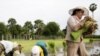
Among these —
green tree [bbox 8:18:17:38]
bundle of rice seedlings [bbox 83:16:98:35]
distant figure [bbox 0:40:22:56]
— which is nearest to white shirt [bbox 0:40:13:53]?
distant figure [bbox 0:40:22:56]

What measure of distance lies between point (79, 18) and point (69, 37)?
1.38 feet

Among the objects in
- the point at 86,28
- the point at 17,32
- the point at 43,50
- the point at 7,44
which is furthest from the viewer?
the point at 17,32

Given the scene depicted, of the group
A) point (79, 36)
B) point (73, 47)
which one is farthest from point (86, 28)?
point (73, 47)

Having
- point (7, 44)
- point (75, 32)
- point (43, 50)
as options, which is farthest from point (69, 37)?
point (7, 44)

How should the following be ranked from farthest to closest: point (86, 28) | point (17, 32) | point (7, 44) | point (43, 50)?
point (17, 32) < point (7, 44) < point (43, 50) < point (86, 28)

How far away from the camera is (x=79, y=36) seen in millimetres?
8070

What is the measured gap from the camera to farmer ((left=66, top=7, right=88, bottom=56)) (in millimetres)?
8016

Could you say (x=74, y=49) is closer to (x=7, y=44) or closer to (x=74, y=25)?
(x=74, y=25)

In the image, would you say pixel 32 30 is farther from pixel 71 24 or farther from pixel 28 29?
pixel 71 24

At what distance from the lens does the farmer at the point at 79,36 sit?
26.3 ft

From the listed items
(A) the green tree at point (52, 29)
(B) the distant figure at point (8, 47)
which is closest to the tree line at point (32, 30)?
(A) the green tree at point (52, 29)

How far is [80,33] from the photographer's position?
8.02 meters

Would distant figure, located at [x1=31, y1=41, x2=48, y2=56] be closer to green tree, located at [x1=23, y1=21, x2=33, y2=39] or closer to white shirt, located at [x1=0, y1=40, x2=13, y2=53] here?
white shirt, located at [x1=0, y1=40, x2=13, y2=53]

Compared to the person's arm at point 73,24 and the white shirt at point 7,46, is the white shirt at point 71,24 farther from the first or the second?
the white shirt at point 7,46
